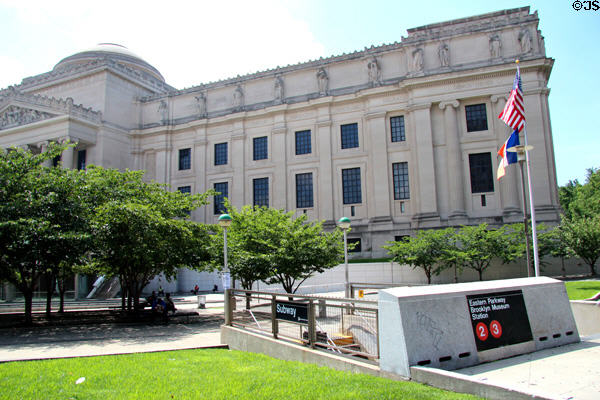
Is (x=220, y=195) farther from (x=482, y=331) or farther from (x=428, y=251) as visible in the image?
(x=482, y=331)

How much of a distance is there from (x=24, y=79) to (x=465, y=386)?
215 feet

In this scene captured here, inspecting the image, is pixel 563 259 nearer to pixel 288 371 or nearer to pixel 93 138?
pixel 288 371

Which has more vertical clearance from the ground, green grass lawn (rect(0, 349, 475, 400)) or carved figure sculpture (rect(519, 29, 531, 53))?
carved figure sculpture (rect(519, 29, 531, 53))

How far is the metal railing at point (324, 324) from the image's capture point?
8211 mm

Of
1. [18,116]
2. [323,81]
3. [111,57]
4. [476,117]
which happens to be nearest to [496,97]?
[476,117]

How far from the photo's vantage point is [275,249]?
21031mm

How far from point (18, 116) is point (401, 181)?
143 feet

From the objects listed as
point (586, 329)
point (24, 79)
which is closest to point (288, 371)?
point (586, 329)

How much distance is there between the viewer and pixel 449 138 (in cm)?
3944

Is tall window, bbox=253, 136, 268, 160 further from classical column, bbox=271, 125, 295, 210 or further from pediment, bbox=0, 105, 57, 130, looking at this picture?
pediment, bbox=0, 105, 57, 130

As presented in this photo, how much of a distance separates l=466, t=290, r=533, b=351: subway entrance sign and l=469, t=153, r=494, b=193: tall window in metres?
32.6

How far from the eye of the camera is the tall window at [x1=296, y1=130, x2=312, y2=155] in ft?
150

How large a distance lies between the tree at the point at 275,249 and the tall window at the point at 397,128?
21780 mm

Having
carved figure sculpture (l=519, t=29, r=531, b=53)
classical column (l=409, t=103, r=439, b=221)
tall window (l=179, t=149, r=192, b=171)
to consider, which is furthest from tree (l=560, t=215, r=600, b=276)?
tall window (l=179, t=149, r=192, b=171)
